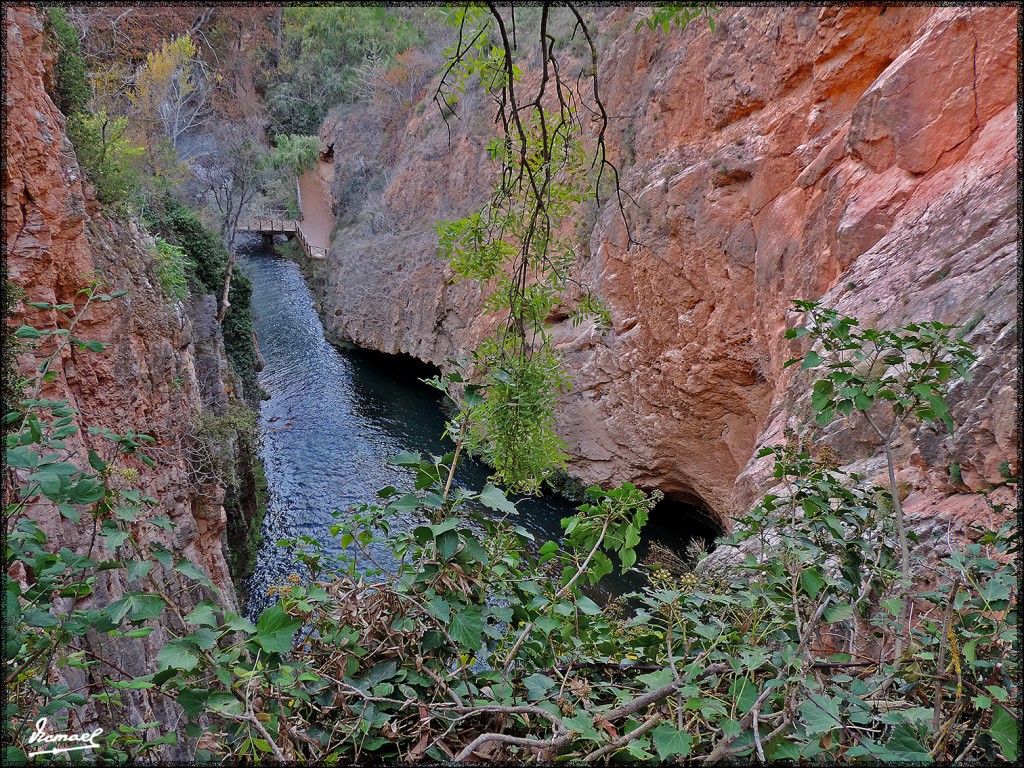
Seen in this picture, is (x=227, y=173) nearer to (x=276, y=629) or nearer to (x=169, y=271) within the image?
(x=169, y=271)

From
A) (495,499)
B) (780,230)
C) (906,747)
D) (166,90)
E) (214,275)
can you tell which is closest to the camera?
(906,747)

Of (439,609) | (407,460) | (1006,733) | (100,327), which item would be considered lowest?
(1006,733)

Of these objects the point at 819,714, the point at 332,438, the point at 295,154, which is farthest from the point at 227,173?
the point at 819,714

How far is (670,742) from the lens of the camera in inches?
50.6

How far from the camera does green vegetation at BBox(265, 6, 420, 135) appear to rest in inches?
1144

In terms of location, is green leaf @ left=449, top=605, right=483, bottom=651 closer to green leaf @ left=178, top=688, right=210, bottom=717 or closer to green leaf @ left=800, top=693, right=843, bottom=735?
green leaf @ left=178, top=688, right=210, bottom=717

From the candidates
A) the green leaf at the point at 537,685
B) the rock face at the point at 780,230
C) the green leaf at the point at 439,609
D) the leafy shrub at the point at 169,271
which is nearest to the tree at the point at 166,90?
the leafy shrub at the point at 169,271

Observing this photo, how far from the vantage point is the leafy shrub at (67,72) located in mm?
7037

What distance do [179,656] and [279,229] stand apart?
3153 centimetres

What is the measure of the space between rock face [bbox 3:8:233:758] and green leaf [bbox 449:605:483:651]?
304 centimetres

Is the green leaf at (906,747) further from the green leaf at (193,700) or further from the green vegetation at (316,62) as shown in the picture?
the green vegetation at (316,62)

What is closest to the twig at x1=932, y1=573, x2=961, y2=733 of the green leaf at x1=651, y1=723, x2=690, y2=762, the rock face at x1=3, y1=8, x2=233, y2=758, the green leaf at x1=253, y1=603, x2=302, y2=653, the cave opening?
the green leaf at x1=651, y1=723, x2=690, y2=762

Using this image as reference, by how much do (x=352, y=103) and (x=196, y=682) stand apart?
32.7 metres

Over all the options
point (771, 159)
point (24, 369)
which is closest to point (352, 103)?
point (771, 159)
